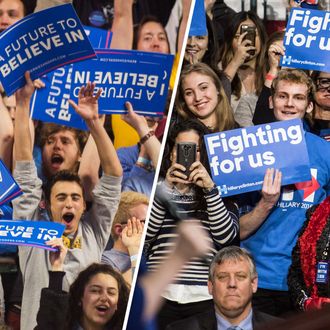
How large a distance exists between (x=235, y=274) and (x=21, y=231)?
821mm

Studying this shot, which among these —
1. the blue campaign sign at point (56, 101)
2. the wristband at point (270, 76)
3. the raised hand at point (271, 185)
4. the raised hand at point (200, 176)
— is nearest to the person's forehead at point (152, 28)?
the blue campaign sign at point (56, 101)

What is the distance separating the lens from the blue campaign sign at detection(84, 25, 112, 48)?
319cm

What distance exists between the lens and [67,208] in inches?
127

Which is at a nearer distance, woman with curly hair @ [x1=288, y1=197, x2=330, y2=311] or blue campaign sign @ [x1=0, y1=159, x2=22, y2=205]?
woman with curly hair @ [x1=288, y1=197, x2=330, y2=311]

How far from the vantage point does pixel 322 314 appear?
45 cm

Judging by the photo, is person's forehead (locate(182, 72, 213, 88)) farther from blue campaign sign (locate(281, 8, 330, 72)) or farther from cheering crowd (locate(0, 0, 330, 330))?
blue campaign sign (locate(281, 8, 330, 72))

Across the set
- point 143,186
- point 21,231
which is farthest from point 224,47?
point 21,231

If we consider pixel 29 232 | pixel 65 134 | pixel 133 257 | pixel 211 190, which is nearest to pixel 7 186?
pixel 29 232

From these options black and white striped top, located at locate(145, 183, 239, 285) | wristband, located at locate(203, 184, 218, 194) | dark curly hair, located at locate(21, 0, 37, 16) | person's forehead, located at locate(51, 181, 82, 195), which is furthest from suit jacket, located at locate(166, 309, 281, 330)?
dark curly hair, located at locate(21, 0, 37, 16)

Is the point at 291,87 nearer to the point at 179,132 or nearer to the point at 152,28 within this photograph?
the point at 179,132

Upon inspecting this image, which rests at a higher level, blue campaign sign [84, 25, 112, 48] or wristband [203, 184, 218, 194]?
blue campaign sign [84, 25, 112, 48]

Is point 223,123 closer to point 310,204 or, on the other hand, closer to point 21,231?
point 310,204

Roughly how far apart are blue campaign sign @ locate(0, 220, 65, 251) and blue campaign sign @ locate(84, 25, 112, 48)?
694 mm

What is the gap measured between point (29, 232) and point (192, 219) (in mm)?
655
